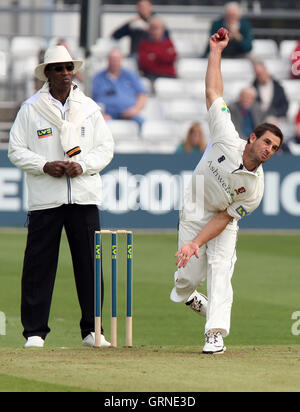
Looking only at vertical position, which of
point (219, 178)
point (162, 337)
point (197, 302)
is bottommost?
point (162, 337)

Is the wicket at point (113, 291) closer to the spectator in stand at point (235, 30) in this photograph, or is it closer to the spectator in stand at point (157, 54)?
the spectator in stand at point (235, 30)

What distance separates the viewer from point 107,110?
19.9m

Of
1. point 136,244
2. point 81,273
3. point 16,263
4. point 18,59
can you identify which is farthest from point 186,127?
point 81,273

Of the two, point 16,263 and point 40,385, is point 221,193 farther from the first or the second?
point 16,263

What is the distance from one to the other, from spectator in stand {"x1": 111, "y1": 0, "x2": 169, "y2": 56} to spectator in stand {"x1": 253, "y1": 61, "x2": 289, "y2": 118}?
2.14 meters

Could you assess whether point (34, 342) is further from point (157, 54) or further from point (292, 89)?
point (292, 89)

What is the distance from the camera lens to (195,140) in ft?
60.7

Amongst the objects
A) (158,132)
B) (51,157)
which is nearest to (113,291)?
(51,157)

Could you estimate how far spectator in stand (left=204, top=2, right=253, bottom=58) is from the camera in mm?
20391

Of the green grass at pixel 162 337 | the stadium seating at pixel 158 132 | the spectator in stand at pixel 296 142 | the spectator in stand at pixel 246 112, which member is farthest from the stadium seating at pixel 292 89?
the green grass at pixel 162 337

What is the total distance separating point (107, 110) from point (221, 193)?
11801 mm

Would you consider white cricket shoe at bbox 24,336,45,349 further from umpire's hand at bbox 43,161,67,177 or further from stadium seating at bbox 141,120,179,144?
stadium seating at bbox 141,120,179,144

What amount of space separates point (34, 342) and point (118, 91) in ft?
37.2

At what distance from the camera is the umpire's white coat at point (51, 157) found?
344 inches
